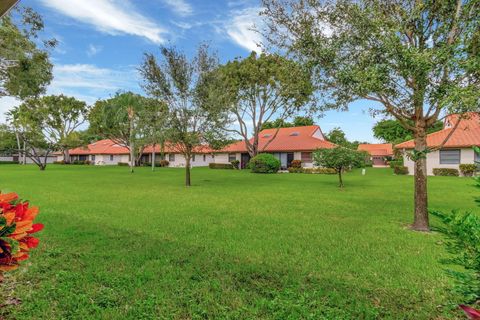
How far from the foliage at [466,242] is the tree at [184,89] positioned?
16.2 meters

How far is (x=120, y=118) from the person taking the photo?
121ft

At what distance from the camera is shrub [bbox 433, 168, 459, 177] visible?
85.4 ft

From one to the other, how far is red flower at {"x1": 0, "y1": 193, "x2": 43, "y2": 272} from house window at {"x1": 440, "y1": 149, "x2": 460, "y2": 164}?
32.6 metres

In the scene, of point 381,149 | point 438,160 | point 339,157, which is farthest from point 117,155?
point 381,149

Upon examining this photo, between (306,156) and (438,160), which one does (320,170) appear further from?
(438,160)

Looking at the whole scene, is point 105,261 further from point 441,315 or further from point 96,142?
point 96,142

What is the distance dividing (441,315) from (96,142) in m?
70.2

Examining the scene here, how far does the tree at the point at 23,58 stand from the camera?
15441mm

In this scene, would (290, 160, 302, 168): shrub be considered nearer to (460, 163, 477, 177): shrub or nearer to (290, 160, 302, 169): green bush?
(290, 160, 302, 169): green bush

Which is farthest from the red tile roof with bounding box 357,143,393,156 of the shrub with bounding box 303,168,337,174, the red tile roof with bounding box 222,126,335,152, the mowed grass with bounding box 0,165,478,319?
the mowed grass with bounding box 0,165,478,319

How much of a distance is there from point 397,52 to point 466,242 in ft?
18.9

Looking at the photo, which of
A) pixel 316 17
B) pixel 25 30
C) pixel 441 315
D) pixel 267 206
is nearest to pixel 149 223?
pixel 267 206

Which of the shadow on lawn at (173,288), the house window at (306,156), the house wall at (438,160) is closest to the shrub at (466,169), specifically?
the house wall at (438,160)

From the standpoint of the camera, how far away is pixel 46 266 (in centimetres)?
476
